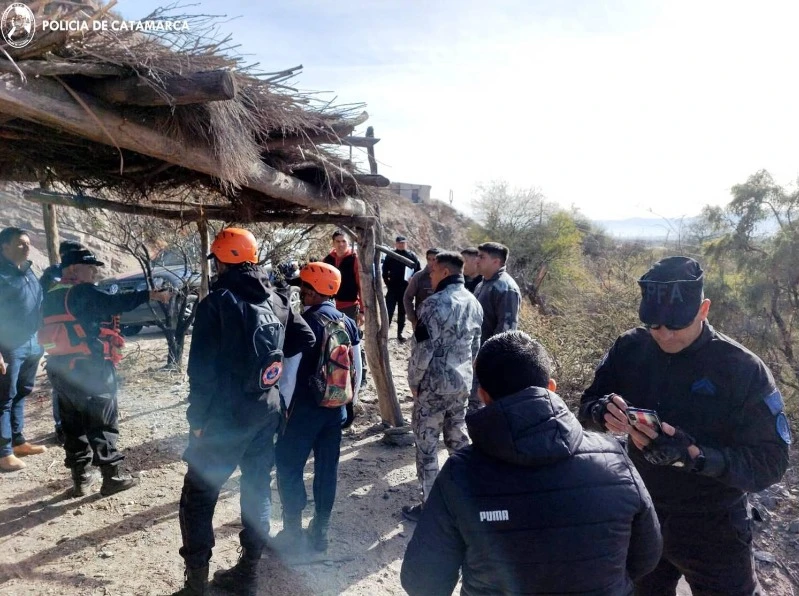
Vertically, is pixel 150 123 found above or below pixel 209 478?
above

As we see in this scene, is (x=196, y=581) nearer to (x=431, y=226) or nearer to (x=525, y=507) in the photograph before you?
(x=525, y=507)

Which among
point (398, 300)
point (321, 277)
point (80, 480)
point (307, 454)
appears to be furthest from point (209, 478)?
point (398, 300)

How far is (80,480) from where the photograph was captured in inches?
162

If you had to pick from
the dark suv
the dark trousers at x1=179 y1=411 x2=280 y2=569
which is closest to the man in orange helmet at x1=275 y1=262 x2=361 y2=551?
the dark trousers at x1=179 y1=411 x2=280 y2=569

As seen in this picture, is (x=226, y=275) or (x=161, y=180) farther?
(x=161, y=180)

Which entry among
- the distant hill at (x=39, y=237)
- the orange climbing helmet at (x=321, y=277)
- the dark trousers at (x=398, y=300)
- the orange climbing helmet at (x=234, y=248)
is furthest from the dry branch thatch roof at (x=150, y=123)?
the distant hill at (x=39, y=237)

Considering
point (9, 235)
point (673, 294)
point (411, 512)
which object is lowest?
point (411, 512)

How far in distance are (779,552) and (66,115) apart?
5.24 meters

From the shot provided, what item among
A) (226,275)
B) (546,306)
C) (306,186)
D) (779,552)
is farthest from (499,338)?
(546,306)

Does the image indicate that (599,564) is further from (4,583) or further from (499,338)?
(4,583)

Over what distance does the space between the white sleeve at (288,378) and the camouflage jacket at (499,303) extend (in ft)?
6.81

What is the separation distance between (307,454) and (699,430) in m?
2.27

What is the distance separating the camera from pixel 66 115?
2369 mm

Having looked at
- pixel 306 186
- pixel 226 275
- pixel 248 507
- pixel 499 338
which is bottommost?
pixel 248 507
